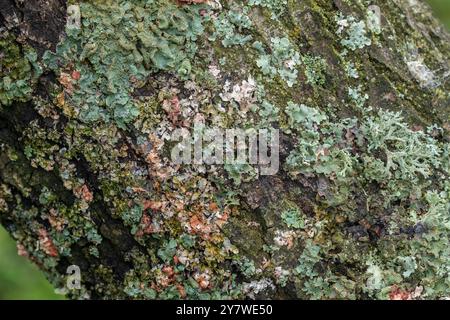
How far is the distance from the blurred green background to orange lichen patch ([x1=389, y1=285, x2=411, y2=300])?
6.15 ft

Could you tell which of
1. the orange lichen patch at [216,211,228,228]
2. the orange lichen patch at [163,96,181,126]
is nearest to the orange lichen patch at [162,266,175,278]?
the orange lichen patch at [216,211,228,228]

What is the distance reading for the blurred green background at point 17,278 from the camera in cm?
296

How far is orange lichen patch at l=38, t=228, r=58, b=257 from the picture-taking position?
168cm

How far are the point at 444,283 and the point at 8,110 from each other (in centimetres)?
121

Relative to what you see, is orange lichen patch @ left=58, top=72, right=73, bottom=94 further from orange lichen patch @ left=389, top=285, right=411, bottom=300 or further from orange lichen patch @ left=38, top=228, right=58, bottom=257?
orange lichen patch @ left=389, top=285, right=411, bottom=300

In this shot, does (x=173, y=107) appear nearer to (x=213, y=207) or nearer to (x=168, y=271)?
(x=213, y=207)

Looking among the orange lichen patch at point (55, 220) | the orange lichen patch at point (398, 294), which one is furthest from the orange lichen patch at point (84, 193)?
the orange lichen patch at point (398, 294)

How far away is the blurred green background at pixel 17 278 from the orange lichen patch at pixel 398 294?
1.87 metres

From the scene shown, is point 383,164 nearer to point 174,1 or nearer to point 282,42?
point 282,42

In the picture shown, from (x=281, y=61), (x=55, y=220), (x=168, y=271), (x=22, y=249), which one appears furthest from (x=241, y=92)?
(x=22, y=249)

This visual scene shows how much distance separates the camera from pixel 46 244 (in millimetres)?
1688

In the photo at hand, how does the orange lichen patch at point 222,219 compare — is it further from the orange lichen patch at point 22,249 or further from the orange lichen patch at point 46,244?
the orange lichen patch at point 22,249
